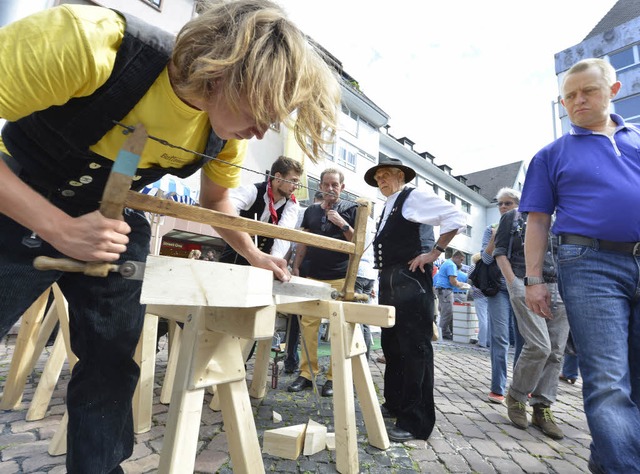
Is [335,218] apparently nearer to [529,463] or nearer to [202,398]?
[529,463]

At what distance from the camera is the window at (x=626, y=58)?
17.3 meters

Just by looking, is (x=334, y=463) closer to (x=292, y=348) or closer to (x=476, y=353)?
(x=292, y=348)

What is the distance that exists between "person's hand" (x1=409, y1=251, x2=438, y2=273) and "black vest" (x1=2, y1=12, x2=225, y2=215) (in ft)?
6.70

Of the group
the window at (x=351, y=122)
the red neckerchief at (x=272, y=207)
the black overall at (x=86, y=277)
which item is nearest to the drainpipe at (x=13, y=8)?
the black overall at (x=86, y=277)

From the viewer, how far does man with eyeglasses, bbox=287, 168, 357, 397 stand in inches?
140

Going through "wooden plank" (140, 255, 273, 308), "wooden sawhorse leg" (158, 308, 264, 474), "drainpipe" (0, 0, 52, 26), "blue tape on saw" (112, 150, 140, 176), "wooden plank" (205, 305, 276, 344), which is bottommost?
"wooden sawhorse leg" (158, 308, 264, 474)

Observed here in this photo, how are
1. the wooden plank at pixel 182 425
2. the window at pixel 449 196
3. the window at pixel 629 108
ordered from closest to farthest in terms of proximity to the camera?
1. the wooden plank at pixel 182 425
2. the window at pixel 629 108
3. the window at pixel 449 196

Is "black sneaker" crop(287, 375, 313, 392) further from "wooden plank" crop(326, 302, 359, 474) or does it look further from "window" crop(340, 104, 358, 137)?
"window" crop(340, 104, 358, 137)

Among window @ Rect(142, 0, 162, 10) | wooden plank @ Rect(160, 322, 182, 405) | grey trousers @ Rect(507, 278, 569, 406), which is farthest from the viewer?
window @ Rect(142, 0, 162, 10)

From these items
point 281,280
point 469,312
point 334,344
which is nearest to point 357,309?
point 334,344

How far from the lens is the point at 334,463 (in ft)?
6.64

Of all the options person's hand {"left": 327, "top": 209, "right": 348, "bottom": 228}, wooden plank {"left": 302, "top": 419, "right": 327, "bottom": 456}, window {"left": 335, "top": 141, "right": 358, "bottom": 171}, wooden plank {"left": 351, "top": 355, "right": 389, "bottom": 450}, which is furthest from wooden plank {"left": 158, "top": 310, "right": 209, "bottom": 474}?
window {"left": 335, "top": 141, "right": 358, "bottom": 171}

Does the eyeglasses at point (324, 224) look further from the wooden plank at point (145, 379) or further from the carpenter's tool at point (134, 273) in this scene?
the wooden plank at point (145, 379)

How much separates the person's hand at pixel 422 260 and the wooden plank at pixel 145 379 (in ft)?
5.97
